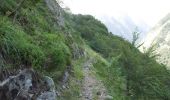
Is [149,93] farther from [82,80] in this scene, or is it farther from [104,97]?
[104,97]

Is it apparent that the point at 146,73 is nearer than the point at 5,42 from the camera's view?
No

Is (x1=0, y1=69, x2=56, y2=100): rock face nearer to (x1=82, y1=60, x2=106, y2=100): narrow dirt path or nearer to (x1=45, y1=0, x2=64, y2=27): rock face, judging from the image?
(x1=82, y1=60, x2=106, y2=100): narrow dirt path

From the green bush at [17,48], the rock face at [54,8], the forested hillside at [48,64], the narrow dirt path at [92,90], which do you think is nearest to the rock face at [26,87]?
the forested hillside at [48,64]

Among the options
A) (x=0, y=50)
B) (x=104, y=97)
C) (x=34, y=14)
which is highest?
(x=34, y=14)

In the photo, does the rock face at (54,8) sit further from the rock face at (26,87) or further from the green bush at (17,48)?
the rock face at (26,87)

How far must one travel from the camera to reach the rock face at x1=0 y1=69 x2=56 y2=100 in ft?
28.6

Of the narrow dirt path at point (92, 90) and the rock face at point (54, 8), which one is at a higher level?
the rock face at point (54, 8)

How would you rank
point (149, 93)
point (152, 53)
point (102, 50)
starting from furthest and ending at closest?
1. point (102, 50)
2. point (152, 53)
3. point (149, 93)

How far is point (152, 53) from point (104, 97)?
11434mm

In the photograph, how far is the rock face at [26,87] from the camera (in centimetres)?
871

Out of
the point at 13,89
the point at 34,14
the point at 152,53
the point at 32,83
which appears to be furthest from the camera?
the point at 152,53

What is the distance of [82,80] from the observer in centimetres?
1694

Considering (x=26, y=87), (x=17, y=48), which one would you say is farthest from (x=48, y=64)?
(x=26, y=87)

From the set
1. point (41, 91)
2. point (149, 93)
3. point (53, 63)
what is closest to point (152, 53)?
point (149, 93)
